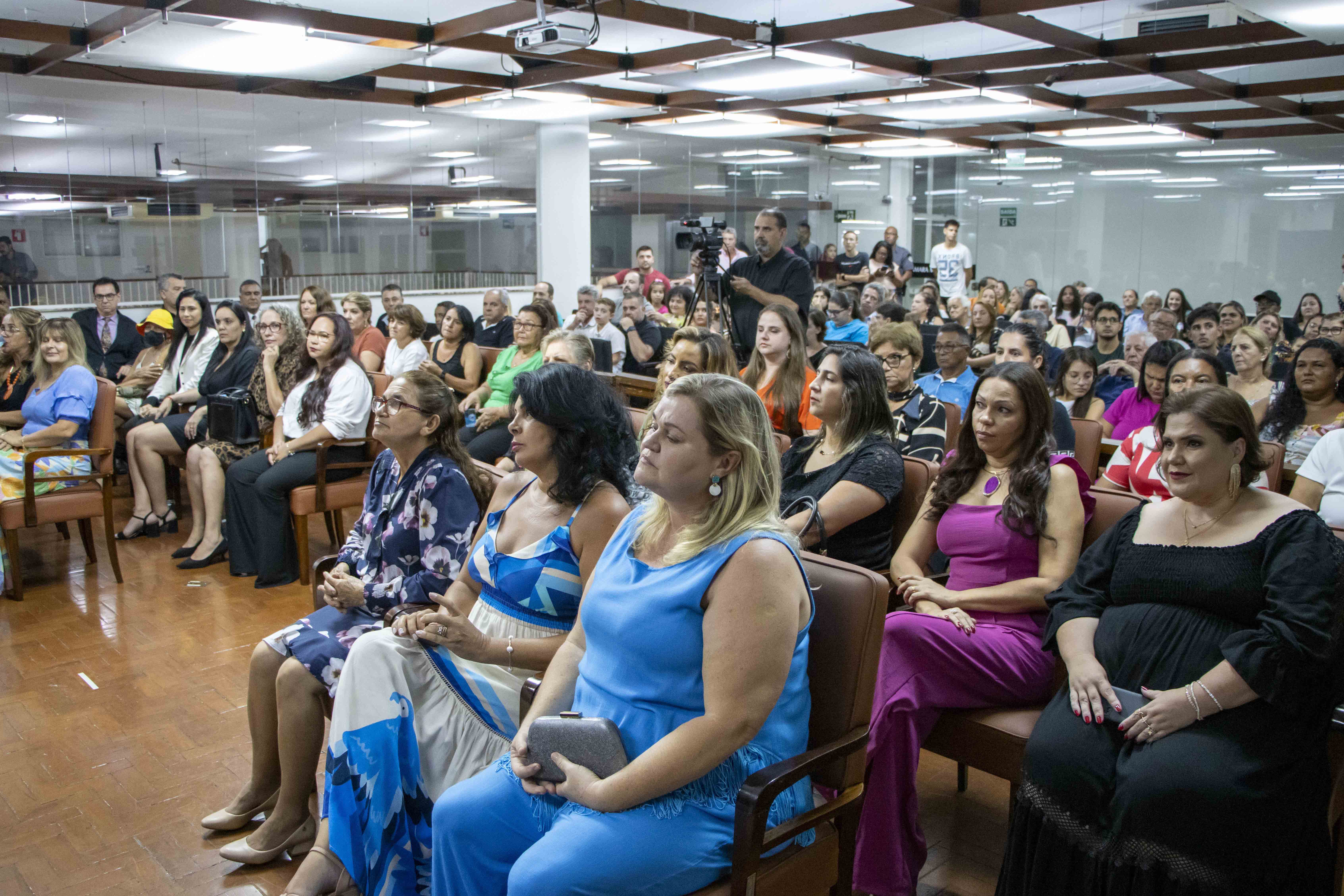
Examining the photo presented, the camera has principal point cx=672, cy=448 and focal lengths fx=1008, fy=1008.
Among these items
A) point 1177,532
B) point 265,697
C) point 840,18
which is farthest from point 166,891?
point 840,18

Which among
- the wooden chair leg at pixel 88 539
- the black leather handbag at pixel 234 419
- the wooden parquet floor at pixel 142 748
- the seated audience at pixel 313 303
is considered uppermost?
the seated audience at pixel 313 303

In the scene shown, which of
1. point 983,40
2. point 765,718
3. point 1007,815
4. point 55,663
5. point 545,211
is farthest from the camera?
point 545,211

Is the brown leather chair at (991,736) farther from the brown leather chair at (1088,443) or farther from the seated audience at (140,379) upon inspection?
the seated audience at (140,379)

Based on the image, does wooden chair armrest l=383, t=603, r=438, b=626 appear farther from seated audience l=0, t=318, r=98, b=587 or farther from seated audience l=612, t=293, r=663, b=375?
seated audience l=612, t=293, r=663, b=375

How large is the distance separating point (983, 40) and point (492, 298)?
437 centimetres

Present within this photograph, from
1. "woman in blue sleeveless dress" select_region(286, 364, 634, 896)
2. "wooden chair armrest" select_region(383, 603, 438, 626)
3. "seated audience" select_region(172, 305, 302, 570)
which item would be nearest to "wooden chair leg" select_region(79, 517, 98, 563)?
"seated audience" select_region(172, 305, 302, 570)

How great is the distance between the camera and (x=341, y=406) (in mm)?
4762

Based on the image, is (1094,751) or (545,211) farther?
(545,211)

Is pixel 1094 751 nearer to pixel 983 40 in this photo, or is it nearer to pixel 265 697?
pixel 265 697

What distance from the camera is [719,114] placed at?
1039 centimetres

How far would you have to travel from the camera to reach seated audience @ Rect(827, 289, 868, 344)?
6.59m

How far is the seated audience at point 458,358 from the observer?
6.11m

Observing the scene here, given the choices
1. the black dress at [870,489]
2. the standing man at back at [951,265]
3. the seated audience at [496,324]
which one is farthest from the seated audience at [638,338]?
the standing man at back at [951,265]

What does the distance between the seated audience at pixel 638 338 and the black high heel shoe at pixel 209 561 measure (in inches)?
130
